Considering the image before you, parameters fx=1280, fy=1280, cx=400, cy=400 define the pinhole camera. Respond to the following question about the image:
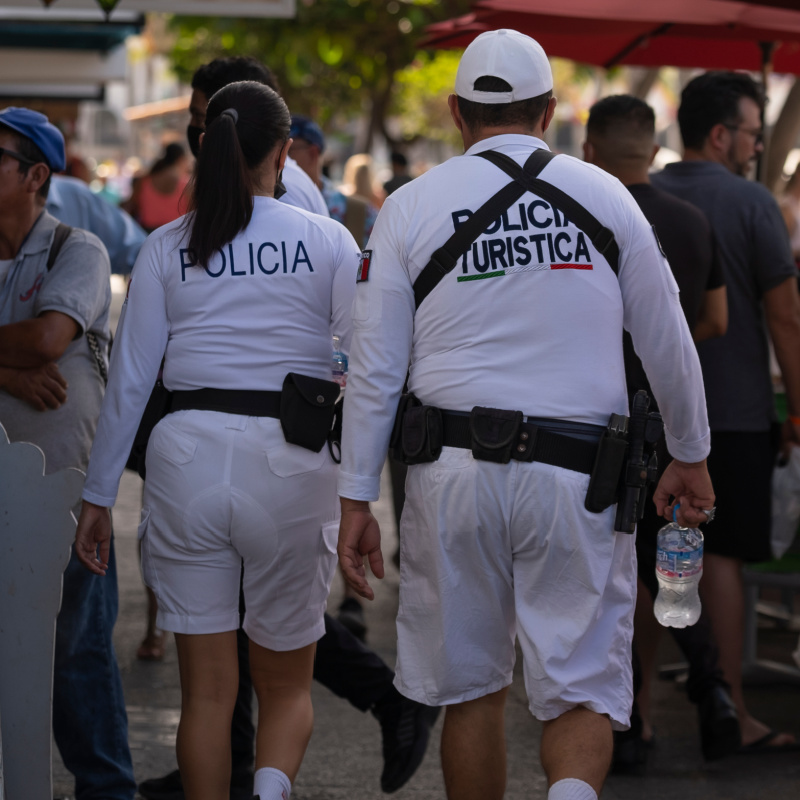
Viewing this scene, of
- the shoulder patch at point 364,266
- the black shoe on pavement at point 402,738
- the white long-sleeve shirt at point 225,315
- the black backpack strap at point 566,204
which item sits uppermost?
the black backpack strap at point 566,204

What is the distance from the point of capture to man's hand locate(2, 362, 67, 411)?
11.5ft

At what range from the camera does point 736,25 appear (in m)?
5.54

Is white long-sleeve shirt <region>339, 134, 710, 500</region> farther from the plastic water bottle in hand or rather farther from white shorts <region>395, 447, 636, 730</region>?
the plastic water bottle in hand

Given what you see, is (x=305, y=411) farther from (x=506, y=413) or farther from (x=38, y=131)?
(x=38, y=131)

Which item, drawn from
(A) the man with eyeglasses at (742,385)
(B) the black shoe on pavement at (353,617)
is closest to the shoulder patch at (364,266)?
(A) the man with eyeglasses at (742,385)

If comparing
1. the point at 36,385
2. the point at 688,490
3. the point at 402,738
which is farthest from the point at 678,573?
the point at 36,385

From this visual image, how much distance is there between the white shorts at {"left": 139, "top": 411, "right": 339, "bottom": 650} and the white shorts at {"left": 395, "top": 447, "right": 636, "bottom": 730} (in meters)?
0.30

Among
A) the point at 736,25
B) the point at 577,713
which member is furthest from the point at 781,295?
the point at 577,713

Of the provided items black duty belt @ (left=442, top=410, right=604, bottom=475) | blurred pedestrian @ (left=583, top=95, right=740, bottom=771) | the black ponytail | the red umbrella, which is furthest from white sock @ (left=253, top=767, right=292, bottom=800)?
the red umbrella

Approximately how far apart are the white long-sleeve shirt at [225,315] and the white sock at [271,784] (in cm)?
79

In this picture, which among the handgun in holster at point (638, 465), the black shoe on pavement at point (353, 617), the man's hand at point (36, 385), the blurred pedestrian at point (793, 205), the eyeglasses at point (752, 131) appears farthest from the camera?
the blurred pedestrian at point (793, 205)

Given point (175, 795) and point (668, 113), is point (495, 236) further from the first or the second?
point (668, 113)

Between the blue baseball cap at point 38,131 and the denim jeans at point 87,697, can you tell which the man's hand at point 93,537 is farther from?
the blue baseball cap at point 38,131

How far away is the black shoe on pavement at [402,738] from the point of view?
3.99m
